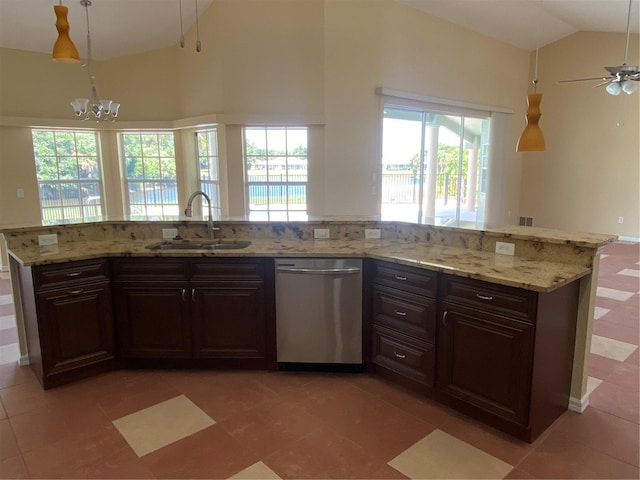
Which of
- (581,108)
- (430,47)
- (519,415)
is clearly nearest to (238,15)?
(430,47)

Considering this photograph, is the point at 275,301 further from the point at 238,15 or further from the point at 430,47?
the point at 430,47

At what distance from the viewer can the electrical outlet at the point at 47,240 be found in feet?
10.0

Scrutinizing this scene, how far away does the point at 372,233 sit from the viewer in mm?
3271

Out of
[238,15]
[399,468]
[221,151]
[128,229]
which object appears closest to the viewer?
[399,468]

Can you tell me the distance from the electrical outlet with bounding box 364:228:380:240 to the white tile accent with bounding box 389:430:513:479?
150 cm

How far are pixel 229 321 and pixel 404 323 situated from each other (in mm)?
1195

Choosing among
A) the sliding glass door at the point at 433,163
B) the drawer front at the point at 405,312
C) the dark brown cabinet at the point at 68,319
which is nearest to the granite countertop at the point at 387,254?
the dark brown cabinet at the point at 68,319

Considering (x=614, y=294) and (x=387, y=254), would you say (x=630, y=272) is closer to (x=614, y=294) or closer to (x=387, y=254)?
(x=614, y=294)

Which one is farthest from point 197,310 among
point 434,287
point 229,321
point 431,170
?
point 431,170

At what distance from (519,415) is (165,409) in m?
2.00

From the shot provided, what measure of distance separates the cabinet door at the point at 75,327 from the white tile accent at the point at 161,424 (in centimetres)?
68

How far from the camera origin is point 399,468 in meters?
2.02

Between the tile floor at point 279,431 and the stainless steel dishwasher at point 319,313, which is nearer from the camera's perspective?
the tile floor at point 279,431

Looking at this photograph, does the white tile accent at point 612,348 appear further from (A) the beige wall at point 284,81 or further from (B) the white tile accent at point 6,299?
(B) the white tile accent at point 6,299
